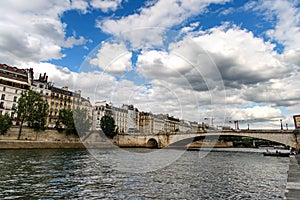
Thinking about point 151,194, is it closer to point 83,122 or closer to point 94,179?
point 94,179

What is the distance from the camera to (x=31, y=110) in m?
50.7

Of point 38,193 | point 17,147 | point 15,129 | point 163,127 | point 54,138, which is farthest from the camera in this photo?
point 163,127

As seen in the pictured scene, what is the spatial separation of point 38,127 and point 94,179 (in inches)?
1745

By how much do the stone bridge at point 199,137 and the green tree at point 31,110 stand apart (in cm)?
3000

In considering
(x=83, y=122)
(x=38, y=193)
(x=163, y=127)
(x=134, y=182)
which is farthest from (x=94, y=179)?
(x=163, y=127)

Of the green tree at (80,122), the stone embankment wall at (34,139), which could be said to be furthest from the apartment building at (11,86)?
the green tree at (80,122)

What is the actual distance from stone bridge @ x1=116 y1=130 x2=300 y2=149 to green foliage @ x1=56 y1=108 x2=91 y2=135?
16.3m

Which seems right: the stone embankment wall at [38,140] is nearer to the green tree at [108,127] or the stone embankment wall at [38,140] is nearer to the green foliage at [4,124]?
the green foliage at [4,124]

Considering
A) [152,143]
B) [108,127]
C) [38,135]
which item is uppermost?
[108,127]

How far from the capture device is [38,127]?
5291 cm

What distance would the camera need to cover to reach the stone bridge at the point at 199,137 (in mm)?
44719

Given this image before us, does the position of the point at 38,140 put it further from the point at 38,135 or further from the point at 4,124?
the point at 4,124

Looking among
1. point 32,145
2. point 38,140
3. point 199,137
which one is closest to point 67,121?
point 38,140

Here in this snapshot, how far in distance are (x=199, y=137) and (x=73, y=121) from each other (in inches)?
1368
